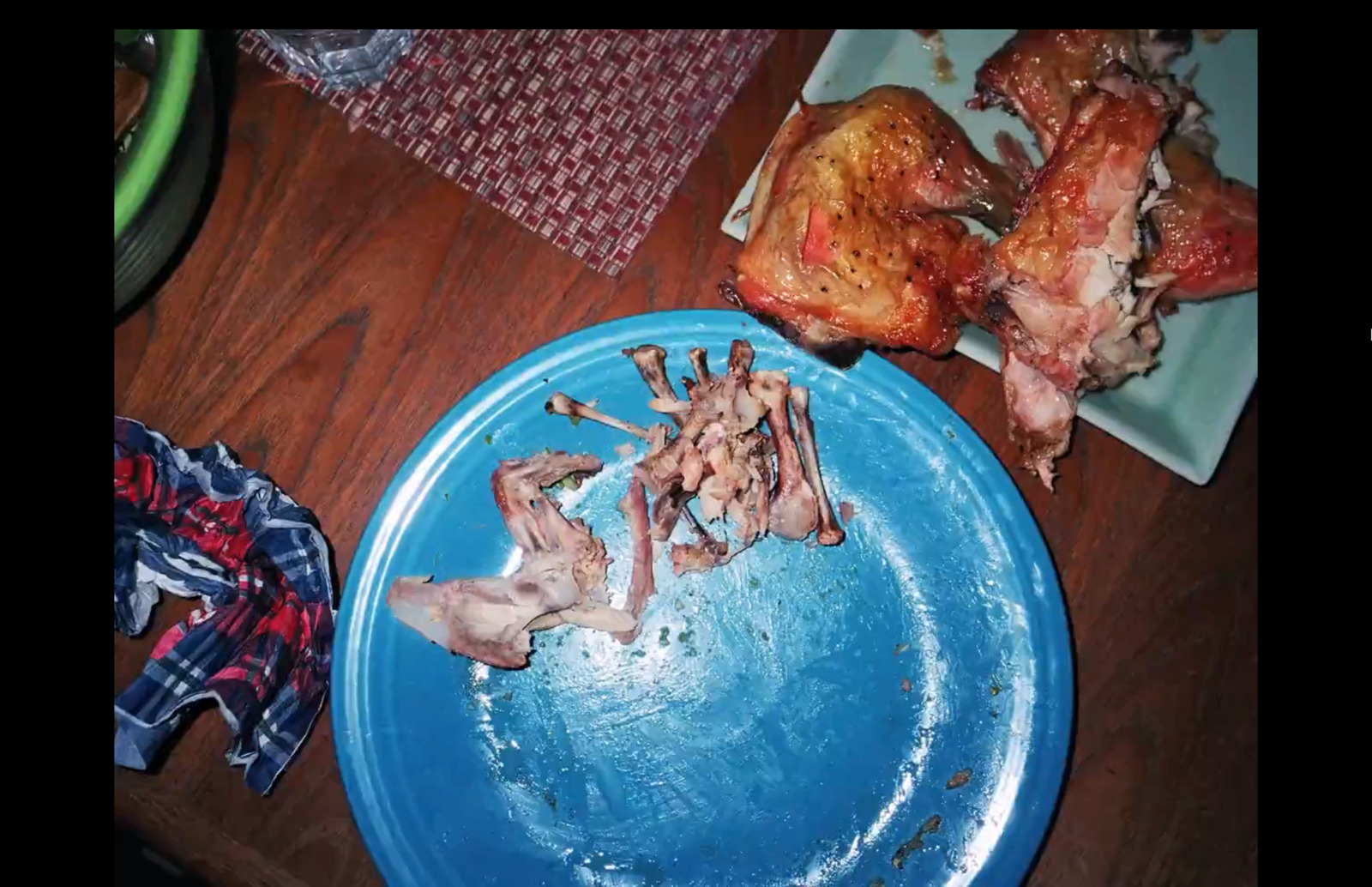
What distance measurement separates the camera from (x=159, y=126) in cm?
82

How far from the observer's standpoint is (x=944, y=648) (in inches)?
42.3

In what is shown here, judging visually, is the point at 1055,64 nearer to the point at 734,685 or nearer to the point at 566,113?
the point at 566,113

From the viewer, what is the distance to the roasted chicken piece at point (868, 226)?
980mm

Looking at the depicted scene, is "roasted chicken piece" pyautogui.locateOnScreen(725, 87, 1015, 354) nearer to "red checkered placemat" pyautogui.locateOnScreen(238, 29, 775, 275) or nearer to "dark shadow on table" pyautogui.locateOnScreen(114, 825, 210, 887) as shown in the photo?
"red checkered placemat" pyautogui.locateOnScreen(238, 29, 775, 275)

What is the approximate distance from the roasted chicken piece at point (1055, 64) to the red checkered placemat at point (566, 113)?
0.34 metres

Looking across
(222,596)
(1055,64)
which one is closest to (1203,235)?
(1055,64)

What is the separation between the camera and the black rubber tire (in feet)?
2.79

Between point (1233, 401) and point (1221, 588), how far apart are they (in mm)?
268

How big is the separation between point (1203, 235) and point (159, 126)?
1125 mm

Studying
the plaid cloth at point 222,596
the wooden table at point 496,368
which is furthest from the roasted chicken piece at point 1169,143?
the plaid cloth at point 222,596

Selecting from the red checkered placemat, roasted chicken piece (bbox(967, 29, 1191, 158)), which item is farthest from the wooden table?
roasted chicken piece (bbox(967, 29, 1191, 158))

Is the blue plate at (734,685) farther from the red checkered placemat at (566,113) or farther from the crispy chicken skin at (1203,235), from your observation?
the crispy chicken skin at (1203,235)

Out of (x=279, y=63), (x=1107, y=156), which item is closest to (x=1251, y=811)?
(x=1107, y=156)

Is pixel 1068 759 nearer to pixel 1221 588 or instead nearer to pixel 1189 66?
pixel 1221 588
